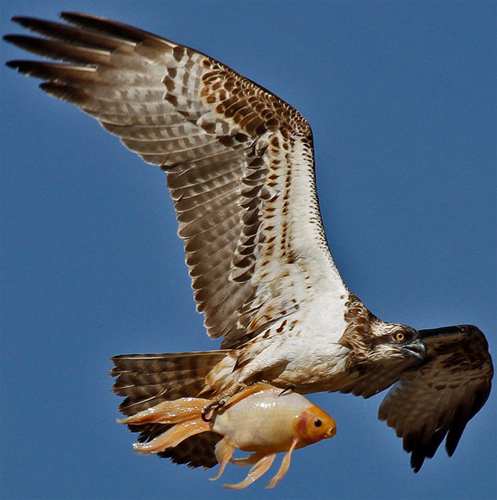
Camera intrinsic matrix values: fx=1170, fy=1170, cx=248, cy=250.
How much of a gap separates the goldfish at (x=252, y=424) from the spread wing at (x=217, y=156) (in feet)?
3.42

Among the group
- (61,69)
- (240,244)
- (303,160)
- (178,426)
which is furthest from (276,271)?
(61,69)

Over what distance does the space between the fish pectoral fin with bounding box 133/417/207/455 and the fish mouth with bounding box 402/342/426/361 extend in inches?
72.5

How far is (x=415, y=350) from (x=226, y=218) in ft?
6.43

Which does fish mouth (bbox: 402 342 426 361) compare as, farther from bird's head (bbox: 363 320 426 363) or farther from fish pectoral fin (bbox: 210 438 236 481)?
fish pectoral fin (bbox: 210 438 236 481)

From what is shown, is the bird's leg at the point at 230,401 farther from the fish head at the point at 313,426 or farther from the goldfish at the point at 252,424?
A: the fish head at the point at 313,426

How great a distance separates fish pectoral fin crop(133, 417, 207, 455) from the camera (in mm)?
9235

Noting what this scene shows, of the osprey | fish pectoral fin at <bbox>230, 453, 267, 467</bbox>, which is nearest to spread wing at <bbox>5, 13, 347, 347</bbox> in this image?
the osprey

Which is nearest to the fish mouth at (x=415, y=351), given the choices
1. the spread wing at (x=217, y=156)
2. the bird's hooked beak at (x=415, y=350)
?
the bird's hooked beak at (x=415, y=350)

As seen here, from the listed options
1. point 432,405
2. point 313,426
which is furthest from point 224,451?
point 432,405

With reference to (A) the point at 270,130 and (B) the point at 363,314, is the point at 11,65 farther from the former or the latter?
(B) the point at 363,314

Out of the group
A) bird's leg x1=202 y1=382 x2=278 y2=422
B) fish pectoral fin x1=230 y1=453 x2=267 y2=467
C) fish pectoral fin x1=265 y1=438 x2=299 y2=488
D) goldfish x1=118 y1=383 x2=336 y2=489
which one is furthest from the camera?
bird's leg x1=202 y1=382 x2=278 y2=422

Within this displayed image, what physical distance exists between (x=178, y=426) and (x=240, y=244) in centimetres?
170

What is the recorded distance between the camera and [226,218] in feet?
33.0

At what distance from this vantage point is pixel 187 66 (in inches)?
396
